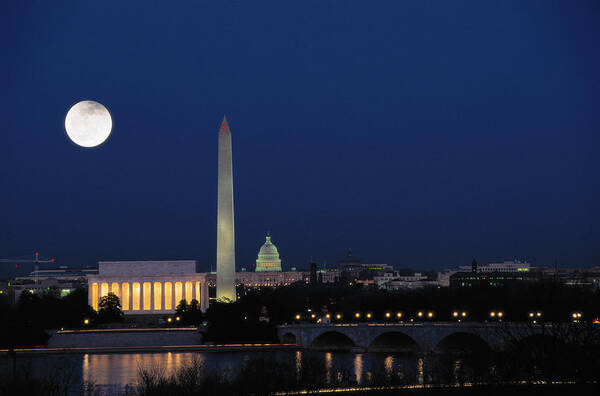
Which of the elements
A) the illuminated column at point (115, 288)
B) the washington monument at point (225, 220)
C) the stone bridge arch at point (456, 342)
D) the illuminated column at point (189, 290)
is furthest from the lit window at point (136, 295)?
the stone bridge arch at point (456, 342)

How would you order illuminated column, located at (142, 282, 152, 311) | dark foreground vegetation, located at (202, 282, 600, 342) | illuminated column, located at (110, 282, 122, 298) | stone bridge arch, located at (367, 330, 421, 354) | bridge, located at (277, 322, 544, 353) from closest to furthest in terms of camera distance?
bridge, located at (277, 322, 544, 353) → stone bridge arch, located at (367, 330, 421, 354) → dark foreground vegetation, located at (202, 282, 600, 342) → illuminated column, located at (110, 282, 122, 298) → illuminated column, located at (142, 282, 152, 311)

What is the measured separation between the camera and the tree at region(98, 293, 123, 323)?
9200 centimetres

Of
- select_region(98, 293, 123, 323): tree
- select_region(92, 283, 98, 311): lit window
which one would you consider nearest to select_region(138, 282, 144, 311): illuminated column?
select_region(92, 283, 98, 311): lit window

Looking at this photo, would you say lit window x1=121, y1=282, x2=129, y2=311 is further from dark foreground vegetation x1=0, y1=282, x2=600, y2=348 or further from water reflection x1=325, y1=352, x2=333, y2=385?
water reflection x1=325, y1=352, x2=333, y2=385

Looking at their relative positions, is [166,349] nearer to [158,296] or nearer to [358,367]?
[358,367]

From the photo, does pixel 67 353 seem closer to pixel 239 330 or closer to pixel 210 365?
pixel 239 330

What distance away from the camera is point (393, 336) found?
247 ft

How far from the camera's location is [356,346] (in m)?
73.6

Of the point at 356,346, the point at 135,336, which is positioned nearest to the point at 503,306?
the point at 356,346

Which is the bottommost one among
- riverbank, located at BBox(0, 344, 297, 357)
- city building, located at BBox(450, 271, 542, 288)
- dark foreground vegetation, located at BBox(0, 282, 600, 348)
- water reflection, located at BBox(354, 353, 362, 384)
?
water reflection, located at BBox(354, 353, 362, 384)

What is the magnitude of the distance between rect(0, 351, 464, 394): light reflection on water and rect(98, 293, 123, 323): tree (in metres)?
17.9

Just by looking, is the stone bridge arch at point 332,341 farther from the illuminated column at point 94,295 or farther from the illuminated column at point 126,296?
the illuminated column at point 94,295

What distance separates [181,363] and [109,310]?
3237 cm

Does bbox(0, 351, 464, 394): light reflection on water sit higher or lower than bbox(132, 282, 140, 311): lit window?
lower
